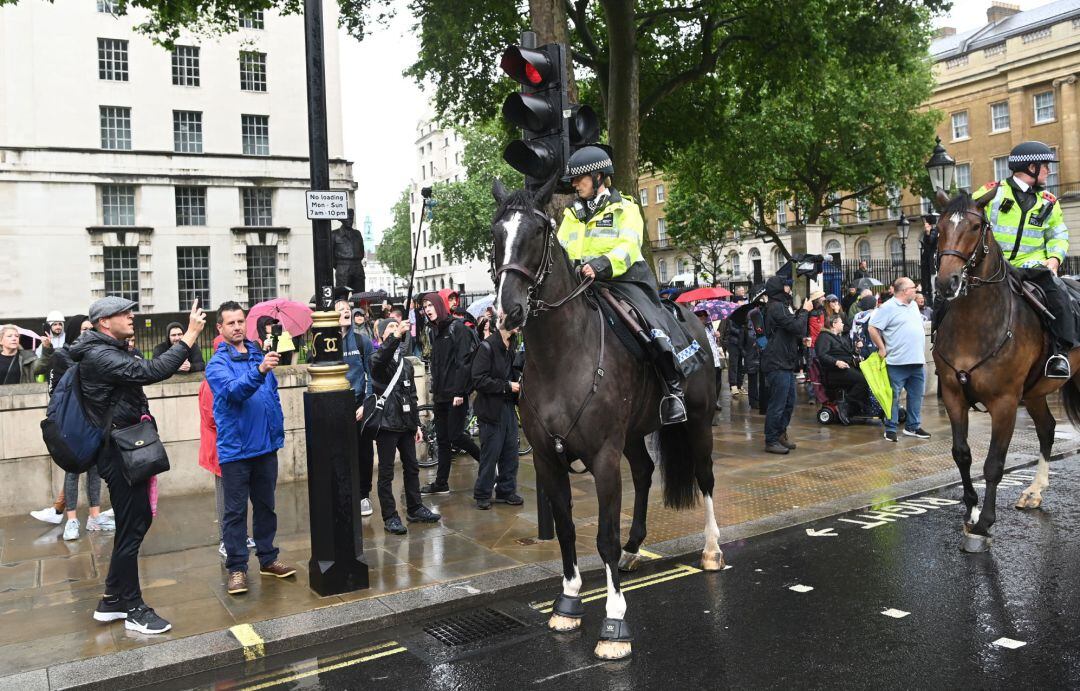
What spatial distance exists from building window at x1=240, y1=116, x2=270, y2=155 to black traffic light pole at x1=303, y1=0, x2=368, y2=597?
4194cm

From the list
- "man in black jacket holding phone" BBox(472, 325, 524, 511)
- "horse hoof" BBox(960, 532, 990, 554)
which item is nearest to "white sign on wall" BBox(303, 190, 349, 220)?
"man in black jacket holding phone" BBox(472, 325, 524, 511)

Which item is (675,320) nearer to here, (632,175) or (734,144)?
(632,175)

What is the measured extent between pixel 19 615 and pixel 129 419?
1690mm

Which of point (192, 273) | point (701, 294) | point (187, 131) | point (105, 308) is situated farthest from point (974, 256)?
point (187, 131)

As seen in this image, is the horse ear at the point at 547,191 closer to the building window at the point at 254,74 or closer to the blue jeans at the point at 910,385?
the blue jeans at the point at 910,385

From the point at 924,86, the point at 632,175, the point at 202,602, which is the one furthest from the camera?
the point at 924,86

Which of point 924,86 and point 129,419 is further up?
point 924,86

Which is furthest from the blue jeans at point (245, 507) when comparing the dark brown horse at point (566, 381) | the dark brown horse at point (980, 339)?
the dark brown horse at point (980, 339)

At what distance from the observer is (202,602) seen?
6035 millimetres

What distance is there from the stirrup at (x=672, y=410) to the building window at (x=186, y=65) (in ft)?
146

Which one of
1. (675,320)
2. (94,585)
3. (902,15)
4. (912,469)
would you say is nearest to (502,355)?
(675,320)

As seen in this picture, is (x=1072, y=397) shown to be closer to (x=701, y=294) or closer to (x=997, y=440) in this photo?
(x=997, y=440)

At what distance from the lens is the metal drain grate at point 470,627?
5256mm

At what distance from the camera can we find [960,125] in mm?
51688
